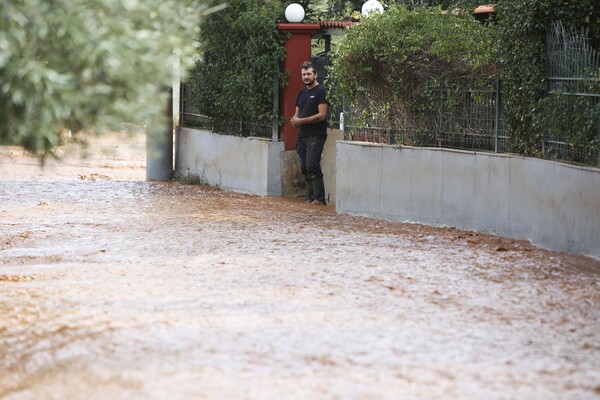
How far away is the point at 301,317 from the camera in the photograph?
8047 mm

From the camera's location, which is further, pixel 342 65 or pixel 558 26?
pixel 342 65

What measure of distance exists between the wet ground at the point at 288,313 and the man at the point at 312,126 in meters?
2.53

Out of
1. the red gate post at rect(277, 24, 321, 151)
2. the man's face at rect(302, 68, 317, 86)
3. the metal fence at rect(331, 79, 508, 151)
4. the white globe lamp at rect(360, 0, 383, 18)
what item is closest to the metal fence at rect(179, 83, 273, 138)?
the red gate post at rect(277, 24, 321, 151)

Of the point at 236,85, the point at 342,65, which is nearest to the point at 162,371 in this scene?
the point at 342,65

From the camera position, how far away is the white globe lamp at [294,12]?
17.8 metres

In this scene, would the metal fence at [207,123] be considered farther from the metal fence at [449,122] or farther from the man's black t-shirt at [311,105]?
the metal fence at [449,122]

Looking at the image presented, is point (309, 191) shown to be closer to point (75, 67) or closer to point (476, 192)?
point (476, 192)

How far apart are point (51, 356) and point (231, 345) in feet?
3.45

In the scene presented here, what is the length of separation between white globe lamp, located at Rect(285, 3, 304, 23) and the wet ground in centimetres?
446

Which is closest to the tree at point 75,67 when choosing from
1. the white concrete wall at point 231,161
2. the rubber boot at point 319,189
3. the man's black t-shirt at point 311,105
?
the man's black t-shirt at point 311,105

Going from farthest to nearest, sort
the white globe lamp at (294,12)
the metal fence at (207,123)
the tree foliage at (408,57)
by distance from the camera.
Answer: the metal fence at (207,123), the white globe lamp at (294,12), the tree foliage at (408,57)

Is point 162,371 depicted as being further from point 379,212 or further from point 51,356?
point 379,212

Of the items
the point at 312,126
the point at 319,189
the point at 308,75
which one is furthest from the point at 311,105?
the point at 319,189

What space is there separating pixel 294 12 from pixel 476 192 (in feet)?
17.8
